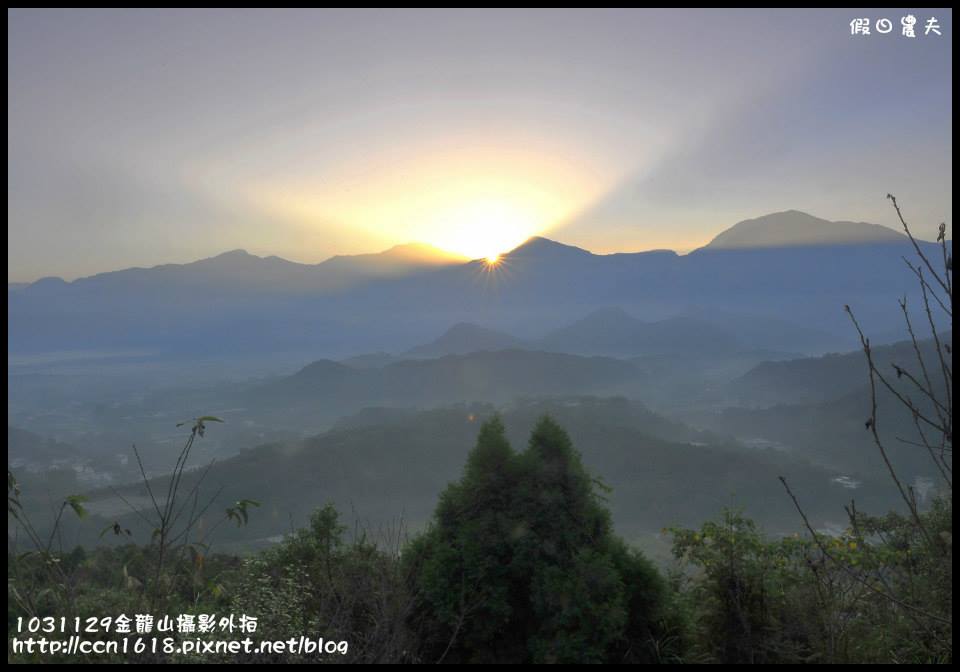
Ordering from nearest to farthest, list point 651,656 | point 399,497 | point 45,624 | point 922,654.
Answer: point 45,624 → point 922,654 → point 651,656 → point 399,497

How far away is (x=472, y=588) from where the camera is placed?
642 cm

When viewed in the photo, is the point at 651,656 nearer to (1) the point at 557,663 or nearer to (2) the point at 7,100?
(1) the point at 557,663

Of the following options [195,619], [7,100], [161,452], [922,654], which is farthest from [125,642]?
[161,452]

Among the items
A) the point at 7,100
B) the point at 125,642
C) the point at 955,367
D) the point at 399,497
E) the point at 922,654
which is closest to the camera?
the point at 955,367

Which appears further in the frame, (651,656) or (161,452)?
(161,452)

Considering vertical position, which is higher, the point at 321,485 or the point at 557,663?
the point at 557,663

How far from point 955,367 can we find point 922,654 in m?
4.73

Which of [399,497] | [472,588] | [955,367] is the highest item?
[955,367]

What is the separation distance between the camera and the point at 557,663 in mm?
5848

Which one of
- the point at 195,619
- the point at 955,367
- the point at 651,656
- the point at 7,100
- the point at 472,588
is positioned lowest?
the point at 651,656

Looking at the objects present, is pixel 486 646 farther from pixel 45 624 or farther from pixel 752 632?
pixel 45 624

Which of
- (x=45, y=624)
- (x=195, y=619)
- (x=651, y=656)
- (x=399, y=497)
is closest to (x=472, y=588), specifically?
(x=651, y=656)

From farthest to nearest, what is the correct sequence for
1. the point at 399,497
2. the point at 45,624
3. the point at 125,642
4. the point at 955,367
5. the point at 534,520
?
the point at 399,497 → the point at 534,520 → the point at 45,624 → the point at 125,642 → the point at 955,367

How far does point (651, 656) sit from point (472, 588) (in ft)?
7.42
